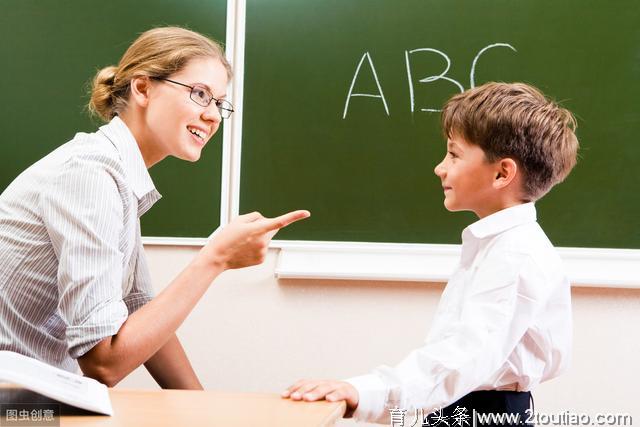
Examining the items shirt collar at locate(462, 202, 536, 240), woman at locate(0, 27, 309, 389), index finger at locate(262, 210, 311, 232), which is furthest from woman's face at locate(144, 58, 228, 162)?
shirt collar at locate(462, 202, 536, 240)

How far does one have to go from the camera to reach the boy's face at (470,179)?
163cm

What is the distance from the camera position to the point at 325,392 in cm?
A: 117

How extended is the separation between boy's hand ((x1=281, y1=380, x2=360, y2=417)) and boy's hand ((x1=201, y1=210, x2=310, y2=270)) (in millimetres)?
323

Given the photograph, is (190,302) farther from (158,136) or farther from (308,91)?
(308,91)

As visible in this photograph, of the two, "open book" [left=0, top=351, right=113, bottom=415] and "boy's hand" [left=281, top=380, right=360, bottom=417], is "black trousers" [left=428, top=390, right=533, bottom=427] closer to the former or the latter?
"boy's hand" [left=281, top=380, right=360, bottom=417]

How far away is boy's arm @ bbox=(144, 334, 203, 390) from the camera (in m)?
1.72

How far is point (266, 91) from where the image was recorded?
2.54 metres

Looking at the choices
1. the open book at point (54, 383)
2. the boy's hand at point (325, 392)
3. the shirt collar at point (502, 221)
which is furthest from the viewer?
the shirt collar at point (502, 221)

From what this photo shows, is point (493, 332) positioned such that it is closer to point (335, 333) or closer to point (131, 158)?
point (131, 158)


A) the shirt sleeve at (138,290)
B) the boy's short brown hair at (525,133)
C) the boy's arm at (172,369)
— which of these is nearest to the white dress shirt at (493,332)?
the boy's short brown hair at (525,133)

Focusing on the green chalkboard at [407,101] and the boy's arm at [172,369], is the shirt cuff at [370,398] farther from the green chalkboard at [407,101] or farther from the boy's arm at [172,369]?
the green chalkboard at [407,101]

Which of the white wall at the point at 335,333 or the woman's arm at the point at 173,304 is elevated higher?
the woman's arm at the point at 173,304

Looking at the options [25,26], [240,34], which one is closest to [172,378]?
[240,34]

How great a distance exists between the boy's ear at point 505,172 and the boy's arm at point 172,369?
78 cm
